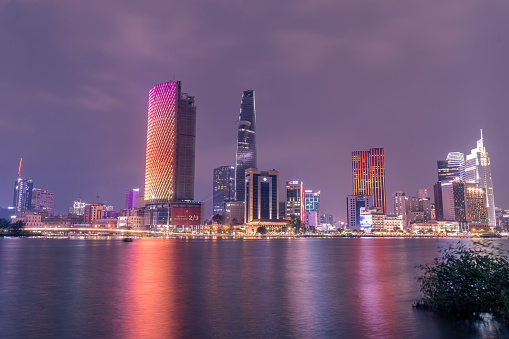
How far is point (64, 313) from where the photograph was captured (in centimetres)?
3225

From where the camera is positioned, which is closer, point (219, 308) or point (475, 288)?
point (475, 288)

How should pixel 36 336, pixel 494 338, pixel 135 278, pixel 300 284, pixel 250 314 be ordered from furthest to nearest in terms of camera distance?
pixel 135 278
pixel 300 284
pixel 250 314
pixel 36 336
pixel 494 338

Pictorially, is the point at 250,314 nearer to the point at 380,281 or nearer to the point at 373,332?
the point at 373,332

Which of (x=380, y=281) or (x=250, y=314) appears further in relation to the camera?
(x=380, y=281)

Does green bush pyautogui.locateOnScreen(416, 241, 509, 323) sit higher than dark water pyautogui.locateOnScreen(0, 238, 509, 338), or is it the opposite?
green bush pyautogui.locateOnScreen(416, 241, 509, 323)

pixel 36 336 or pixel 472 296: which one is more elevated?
pixel 472 296

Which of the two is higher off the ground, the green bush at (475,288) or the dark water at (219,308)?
the green bush at (475,288)

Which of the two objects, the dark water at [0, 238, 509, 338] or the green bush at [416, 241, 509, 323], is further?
the dark water at [0, 238, 509, 338]

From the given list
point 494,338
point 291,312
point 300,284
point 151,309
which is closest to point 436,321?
point 494,338

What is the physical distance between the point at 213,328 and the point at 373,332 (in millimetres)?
10257

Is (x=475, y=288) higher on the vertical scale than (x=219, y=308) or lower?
higher

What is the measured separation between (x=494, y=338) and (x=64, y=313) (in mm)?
29673

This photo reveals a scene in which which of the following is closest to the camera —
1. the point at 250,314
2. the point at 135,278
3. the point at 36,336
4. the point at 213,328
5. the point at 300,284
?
the point at 36,336

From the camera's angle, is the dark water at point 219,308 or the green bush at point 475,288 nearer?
the green bush at point 475,288
